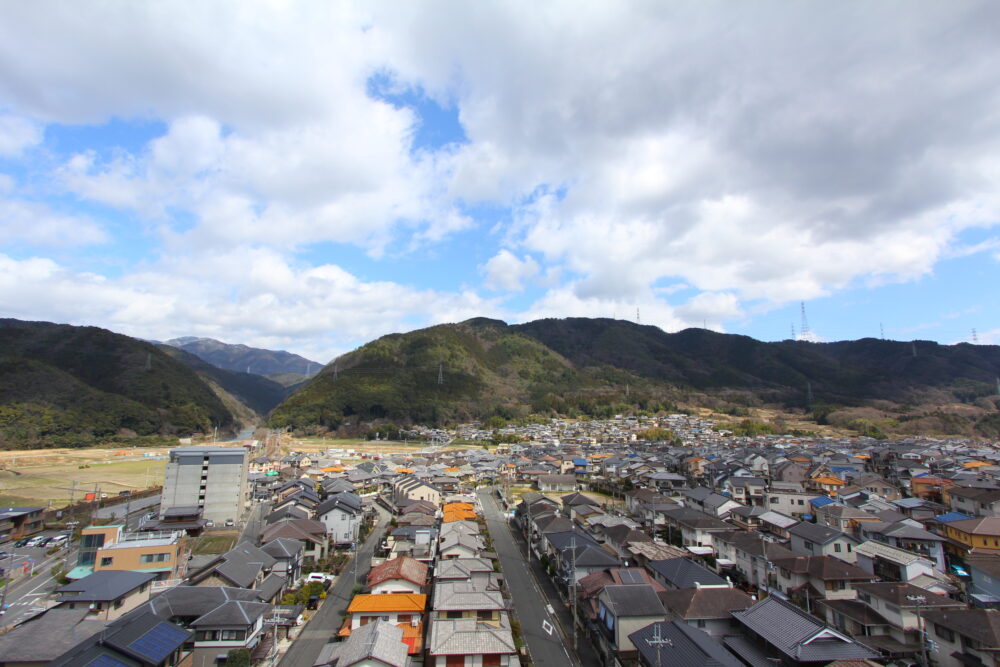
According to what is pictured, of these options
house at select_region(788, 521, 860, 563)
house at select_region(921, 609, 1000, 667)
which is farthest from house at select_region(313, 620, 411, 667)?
house at select_region(788, 521, 860, 563)

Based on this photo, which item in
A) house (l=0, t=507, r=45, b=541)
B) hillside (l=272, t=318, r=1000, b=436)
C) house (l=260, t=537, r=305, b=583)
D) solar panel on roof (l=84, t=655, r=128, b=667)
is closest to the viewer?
solar panel on roof (l=84, t=655, r=128, b=667)

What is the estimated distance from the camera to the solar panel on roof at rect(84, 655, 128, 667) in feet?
30.9

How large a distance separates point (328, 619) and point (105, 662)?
23.3 feet

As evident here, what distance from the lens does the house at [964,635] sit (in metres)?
10.9

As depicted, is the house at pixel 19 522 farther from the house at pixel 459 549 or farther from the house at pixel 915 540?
the house at pixel 915 540

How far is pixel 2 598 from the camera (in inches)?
655

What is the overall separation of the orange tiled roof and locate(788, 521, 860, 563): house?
14.1 m

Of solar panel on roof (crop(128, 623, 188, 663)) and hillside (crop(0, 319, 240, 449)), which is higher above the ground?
hillside (crop(0, 319, 240, 449))

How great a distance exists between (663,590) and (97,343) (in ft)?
390

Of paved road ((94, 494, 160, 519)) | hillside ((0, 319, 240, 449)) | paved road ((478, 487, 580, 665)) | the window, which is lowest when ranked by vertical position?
paved road ((478, 487, 580, 665))

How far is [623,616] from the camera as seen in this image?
1274 cm

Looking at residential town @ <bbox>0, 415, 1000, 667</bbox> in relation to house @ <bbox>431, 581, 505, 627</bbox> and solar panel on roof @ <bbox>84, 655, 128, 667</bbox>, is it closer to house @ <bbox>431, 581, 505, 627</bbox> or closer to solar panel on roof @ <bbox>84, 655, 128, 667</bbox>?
house @ <bbox>431, 581, 505, 627</bbox>

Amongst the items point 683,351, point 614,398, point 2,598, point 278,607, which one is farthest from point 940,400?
point 2,598

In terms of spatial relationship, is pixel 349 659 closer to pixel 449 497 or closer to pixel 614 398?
pixel 449 497
